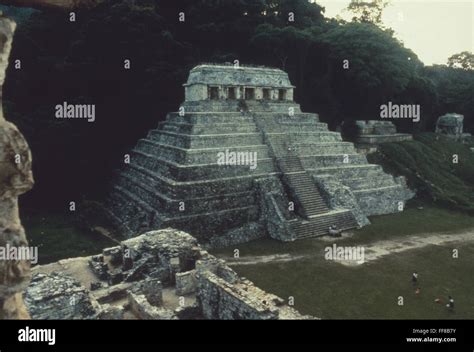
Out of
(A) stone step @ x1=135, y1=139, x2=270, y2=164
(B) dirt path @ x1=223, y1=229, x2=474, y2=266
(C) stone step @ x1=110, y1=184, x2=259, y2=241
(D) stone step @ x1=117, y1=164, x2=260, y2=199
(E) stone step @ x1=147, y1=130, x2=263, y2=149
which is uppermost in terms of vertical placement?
A: (E) stone step @ x1=147, y1=130, x2=263, y2=149

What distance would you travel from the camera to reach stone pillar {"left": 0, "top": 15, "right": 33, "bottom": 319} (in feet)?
16.6

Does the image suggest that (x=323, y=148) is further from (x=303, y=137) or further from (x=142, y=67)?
(x=142, y=67)

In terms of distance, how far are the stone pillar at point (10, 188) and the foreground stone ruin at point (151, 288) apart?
6.50 meters

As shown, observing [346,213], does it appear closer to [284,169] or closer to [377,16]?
[284,169]

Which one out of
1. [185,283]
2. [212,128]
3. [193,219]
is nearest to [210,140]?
[212,128]

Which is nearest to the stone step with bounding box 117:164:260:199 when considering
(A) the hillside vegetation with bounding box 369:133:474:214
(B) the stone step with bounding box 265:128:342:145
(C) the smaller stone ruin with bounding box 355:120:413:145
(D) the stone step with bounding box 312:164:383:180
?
(B) the stone step with bounding box 265:128:342:145

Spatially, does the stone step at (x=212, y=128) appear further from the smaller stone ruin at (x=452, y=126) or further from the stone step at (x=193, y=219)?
the smaller stone ruin at (x=452, y=126)

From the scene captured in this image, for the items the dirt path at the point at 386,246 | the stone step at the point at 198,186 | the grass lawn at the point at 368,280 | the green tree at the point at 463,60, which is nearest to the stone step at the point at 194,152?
the stone step at the point at 198,186

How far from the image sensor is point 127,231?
25391mm

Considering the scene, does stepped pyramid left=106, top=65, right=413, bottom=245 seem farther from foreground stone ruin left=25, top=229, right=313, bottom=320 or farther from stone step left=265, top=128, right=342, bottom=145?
foreground stone ruin left=25, top=229, right=313, bottom=320

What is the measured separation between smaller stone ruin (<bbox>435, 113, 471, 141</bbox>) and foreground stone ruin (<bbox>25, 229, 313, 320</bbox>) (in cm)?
4883

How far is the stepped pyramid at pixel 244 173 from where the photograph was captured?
2461 cm

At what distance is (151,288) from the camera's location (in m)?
14.4
